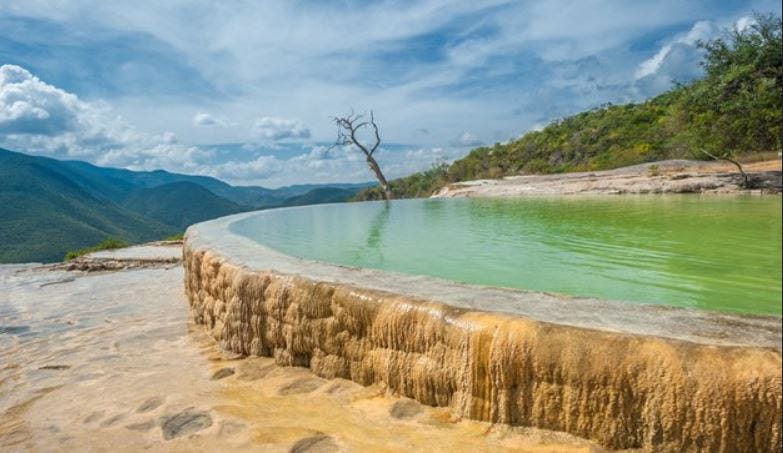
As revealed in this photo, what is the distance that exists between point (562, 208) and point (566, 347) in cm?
770

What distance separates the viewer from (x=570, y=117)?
36062 millimetres

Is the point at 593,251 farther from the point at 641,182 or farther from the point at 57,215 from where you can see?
the point at 57,215

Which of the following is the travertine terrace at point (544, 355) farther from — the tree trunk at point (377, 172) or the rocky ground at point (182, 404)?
the tree trunk at point (377, 172)

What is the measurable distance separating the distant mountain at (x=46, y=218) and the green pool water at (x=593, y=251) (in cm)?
4962

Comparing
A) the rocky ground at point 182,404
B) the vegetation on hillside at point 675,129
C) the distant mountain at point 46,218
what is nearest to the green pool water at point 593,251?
the rocky ground at point 182,404

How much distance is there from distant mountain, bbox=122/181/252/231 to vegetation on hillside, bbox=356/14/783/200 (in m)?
98.6

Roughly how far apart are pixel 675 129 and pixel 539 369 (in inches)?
728

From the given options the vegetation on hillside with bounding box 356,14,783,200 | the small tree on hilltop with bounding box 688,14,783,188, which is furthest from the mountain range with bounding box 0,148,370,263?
the small tree on hilltop with bounding box 688,14,783,188

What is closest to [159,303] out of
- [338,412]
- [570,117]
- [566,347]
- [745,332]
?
[338,412]

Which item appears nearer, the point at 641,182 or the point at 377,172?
the point at 641,182

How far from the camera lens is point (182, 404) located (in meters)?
2.91

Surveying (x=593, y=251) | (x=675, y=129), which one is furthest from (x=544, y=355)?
(x=675, y=129)

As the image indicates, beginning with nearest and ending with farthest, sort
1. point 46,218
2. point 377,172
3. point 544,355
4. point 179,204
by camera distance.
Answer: point 544,355 < point 377,172 < point 46,218 < point 179,204

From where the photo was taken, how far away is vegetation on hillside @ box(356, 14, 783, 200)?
11.5m
